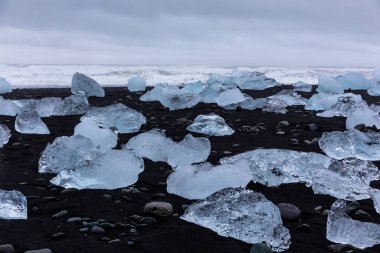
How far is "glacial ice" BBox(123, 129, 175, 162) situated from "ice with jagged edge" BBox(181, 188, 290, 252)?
1201mm

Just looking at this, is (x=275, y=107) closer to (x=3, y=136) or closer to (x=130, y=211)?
(x=3, y=136)

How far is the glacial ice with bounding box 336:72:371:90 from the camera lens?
29.1 feet

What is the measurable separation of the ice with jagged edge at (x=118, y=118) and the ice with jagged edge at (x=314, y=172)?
5.80ft

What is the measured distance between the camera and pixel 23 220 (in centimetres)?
236

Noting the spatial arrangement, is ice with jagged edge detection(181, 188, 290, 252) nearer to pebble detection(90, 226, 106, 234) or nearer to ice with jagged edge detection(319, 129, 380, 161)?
pebble detection(90, 226, 106, 234)

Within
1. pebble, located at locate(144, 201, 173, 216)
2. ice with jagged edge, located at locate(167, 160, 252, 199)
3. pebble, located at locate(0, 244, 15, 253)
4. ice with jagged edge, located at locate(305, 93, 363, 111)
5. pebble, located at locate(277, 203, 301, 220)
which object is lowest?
pebble, located at locate(0, 244, 15, 253)

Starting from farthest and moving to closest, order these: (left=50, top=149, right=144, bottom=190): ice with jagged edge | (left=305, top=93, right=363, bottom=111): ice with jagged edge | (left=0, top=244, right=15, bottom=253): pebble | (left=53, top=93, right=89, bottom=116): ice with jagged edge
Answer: (left=305, top=93, right=363, bottom=111): ice with jagged edge → (left=53, top=93, right=89, bottom=116): ice with jagged edge → (left=50, top=149, right=144, bottom=190): ice with jagged edge → (left=0, top=244, right=15, bottom=253): pebble

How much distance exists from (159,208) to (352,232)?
103cm

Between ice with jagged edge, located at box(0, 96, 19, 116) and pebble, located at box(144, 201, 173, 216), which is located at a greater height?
pebble, located at box(144, 201, 173, 216)

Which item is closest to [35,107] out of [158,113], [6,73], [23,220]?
[158,113]

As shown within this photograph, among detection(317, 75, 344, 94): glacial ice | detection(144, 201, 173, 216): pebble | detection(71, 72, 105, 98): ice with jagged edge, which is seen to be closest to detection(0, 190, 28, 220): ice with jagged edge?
detection(144, 201, 173, 216): pebble

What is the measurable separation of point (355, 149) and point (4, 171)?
2809 millimetres

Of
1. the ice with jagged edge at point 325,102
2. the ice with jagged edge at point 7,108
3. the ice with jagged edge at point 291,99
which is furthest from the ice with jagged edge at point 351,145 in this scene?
the ice with jagged edge at point 7,108

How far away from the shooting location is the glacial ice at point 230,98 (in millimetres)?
6328
